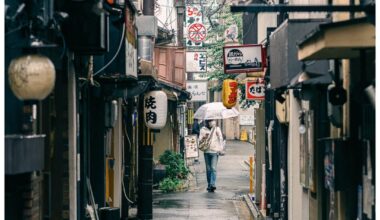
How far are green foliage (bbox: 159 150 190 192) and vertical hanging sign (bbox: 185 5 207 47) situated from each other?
1538 cm

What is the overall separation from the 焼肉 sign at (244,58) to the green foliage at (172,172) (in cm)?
720

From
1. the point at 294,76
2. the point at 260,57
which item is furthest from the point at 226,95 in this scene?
the point at 294,76

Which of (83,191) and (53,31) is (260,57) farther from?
(53,31)

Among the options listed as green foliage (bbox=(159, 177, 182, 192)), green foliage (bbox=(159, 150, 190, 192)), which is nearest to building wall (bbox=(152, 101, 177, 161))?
green foliage (bbox=(159, 150, 190, 192))

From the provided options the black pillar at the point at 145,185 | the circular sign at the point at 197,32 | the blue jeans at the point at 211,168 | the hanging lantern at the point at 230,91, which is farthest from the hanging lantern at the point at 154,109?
the circular sign at the point at 197,32

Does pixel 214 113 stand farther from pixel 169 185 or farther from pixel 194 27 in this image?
pixel 194 27

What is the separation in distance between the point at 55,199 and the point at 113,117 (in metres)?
4.93

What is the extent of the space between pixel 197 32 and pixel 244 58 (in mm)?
24028

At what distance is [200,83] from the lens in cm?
4362

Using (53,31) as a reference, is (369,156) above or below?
below

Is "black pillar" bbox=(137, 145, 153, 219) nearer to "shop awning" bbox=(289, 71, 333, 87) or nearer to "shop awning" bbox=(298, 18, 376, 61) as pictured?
"shop awning" bbox=(289, 71, 333, 87)

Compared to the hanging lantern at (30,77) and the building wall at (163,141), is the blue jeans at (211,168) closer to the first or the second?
the building wall at (163,141)

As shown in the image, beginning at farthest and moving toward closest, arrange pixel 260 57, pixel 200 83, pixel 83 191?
pixel 200 83, pixel 260 57, pixel 83 191

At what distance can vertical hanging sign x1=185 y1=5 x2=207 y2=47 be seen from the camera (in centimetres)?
4281
